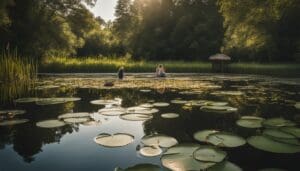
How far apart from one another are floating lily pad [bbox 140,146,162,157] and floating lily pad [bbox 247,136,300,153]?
1.38m

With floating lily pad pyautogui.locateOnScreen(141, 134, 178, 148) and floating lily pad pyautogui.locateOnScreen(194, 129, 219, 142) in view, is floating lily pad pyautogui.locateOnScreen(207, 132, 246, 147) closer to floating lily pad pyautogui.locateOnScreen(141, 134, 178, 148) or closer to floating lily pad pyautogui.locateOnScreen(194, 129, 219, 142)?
floating lily pad pyautogui.locateOnScreen(194, 129, 219, 142)

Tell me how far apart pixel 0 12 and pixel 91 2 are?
45.5 ft

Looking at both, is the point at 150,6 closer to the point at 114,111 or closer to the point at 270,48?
the point at 270,48

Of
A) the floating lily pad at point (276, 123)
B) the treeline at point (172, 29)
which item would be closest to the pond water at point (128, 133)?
the floating lily pad at point (276, 123)

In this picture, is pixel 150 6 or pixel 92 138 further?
pixel 150 6

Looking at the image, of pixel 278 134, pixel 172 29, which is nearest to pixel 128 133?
pixel 278 134

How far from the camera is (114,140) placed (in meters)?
3.94

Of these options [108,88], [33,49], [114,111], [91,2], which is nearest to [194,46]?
[91,2]

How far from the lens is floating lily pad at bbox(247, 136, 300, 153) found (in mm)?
3395

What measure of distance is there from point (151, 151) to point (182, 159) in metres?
0.57

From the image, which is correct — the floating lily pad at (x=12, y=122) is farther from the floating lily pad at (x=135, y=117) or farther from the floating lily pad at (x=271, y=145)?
the floating lily pad at (x=271, y=145)

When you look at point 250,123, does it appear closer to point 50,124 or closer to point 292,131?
point 292,131

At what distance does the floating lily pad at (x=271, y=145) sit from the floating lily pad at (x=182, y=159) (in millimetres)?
956

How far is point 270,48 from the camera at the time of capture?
2284 centimetres
